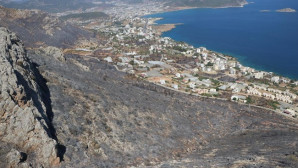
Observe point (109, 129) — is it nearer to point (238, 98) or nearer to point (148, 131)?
point (148, 131)

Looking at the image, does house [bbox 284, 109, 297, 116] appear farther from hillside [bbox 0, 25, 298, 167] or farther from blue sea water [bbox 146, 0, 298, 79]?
blue sea water [bbox 146, 0, 298, 79]

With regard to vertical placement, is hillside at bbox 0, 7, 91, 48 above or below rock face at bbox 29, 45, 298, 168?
above

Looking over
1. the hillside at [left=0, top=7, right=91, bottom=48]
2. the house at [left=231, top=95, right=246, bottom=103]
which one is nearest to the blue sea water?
the house at [left=231, top=95, right=246, bottom=103]

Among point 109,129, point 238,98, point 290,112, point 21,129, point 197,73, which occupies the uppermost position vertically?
point 21,129

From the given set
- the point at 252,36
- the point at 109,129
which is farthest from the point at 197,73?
the point at 252,36

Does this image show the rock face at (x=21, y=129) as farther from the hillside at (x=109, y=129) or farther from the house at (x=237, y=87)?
the house at (x=237, y=87)

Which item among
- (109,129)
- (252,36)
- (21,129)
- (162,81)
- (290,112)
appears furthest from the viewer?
(252,36)
